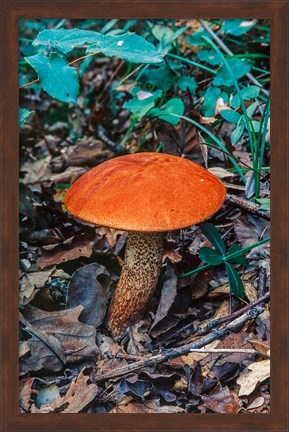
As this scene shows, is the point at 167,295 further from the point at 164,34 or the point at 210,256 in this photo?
the point at 164,34

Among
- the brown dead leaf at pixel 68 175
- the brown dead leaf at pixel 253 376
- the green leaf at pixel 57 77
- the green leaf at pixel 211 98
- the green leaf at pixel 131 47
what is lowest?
the brown dead leaf at pixel 68 175

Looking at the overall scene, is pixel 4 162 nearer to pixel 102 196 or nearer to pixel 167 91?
pixel 102 196

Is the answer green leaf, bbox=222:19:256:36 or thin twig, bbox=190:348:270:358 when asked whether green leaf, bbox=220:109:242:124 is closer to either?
green leaf, bbox=222:19:256:36

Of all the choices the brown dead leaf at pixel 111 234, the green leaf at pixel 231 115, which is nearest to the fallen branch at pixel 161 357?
the brown dead leaf at pixel 111 234

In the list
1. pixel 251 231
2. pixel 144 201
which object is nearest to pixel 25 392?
pixel 144 201

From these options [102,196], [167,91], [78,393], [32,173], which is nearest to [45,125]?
[32,173]

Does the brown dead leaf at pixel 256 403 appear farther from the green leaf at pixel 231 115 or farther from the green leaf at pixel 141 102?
the green leaf at pixel 141 102

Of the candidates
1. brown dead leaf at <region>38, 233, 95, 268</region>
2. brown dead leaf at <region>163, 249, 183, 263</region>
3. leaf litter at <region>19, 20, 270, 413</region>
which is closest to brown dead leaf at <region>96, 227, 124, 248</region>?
leaf litter at <region>19, 20, 270, 413</region>
